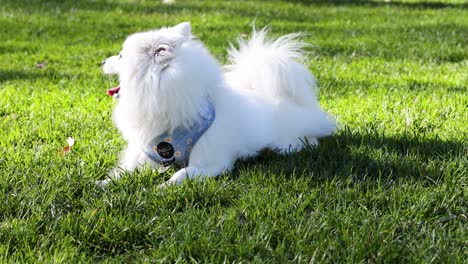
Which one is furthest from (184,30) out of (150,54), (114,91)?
(114,91)

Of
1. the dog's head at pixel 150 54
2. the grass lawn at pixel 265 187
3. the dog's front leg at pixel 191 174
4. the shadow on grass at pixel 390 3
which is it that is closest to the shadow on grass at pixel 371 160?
the grass lawn at pixel 265 187

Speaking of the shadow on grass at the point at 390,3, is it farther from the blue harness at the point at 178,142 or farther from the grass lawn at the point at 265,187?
the blue harness at the point at 178,142

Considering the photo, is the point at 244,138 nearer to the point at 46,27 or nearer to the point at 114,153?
the point at 114,153

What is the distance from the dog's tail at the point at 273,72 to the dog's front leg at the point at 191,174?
804mm

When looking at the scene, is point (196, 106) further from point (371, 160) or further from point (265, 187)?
point (371, 160)

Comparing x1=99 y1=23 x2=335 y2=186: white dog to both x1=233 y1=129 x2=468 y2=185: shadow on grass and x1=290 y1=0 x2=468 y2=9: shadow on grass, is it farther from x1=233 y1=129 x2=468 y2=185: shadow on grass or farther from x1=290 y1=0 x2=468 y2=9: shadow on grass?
x1=290 y1=0 x2=468 y2=9: shadow on grass

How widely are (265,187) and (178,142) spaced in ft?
1.69

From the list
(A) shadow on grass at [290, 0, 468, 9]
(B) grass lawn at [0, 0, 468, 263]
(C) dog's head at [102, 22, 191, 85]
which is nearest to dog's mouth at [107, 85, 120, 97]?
(C) dog's head at [102, 22, 191, 85]

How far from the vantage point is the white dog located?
10.3 ft

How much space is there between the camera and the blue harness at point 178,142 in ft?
10.9

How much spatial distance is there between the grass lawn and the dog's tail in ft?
1.23

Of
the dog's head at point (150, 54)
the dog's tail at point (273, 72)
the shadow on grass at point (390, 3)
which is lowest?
the shadow on grass at point (390, 3)

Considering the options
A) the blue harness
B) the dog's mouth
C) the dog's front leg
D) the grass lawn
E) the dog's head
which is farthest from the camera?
the dog's mouth

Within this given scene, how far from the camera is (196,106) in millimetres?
3254
